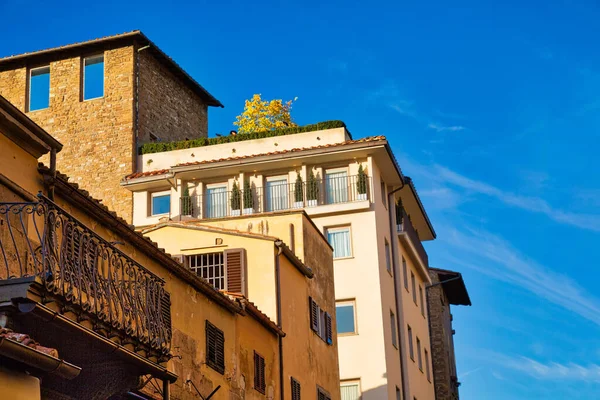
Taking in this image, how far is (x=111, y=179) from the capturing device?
155 ft

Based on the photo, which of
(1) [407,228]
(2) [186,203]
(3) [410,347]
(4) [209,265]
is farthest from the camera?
(1) [407,228]

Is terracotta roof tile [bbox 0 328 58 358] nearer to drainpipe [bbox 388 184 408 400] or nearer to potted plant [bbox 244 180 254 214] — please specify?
potted plant [bbox 244 180 254 214]

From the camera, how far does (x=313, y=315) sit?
28.5 m

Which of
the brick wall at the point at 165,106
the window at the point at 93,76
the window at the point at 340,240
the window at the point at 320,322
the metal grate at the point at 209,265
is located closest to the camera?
the metal grate at the point at 209,265

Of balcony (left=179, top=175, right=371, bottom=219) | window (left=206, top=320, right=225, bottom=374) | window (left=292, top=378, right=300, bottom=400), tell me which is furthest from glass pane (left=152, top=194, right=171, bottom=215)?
window (left=206, top=320, right=225, bottom=374)

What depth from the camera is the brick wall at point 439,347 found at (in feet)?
178

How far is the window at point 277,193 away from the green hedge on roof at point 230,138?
10.6 feet

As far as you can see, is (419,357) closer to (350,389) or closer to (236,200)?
(350,389)

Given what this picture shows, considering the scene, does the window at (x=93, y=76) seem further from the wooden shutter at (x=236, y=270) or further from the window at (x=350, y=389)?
the wooden shutter at (x=236, y=270)

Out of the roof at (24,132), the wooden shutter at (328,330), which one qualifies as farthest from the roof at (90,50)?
the roof at (24,132)

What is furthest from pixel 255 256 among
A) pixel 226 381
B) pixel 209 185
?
pixel 209 185

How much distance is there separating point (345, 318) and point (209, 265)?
14555 millimetres

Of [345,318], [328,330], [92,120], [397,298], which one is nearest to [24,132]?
[328,330]

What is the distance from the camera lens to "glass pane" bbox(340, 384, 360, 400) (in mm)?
39156
